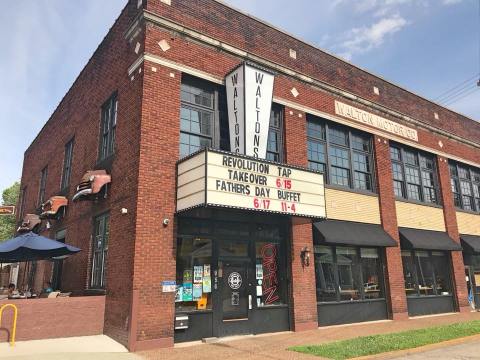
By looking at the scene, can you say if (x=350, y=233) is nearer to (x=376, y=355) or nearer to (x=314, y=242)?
(x=314, y=242)

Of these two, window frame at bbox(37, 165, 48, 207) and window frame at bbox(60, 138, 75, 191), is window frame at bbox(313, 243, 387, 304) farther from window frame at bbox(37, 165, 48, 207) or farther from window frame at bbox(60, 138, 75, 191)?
window frame at bbox(37, 165, 48, 207)

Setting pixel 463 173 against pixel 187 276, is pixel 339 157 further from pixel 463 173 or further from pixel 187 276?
pixel 463 173

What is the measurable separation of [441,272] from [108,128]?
51.2 feet

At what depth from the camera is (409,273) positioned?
17219mm

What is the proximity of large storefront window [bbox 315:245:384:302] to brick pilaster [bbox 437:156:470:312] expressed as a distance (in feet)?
17.4

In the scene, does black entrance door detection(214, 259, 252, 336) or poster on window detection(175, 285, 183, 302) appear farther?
black entrance door detection(214, 259, 252, 336)

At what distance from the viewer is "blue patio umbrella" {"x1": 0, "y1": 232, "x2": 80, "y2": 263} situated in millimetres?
11648

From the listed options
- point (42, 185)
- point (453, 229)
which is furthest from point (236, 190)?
point (42, 185)

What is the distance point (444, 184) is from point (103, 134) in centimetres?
1583

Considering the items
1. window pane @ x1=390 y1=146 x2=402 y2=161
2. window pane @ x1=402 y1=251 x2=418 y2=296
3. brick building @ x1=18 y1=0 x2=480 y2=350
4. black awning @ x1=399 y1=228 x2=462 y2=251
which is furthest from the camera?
window pane @ x1=390 y1=146 x2=402 y2=161

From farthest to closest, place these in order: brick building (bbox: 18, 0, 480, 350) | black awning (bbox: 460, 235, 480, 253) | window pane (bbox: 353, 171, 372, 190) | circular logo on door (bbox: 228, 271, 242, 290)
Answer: black awning (bbox: 460, 235, 480, 253)
window pane (bbox: 353, 171, 372, 190)
circular logo on door (bbox: 228, 271, 242, 290)
brick building (bbox: 18, 0, 480, 350)

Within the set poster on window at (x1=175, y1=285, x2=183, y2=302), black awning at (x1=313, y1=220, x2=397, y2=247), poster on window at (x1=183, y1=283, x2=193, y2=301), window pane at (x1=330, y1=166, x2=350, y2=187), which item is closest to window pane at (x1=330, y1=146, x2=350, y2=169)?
window pane at (x1=330, y1=166, x2=350, y2=187)

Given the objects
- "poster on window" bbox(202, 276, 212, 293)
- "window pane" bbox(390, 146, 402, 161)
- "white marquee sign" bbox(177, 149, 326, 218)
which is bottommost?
"poster on window" bbox(202, 276, 212, 293)

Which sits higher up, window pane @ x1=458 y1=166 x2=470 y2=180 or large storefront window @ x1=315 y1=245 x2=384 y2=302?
window pane @ x1=458 y1=166 x2=470 y2=180
